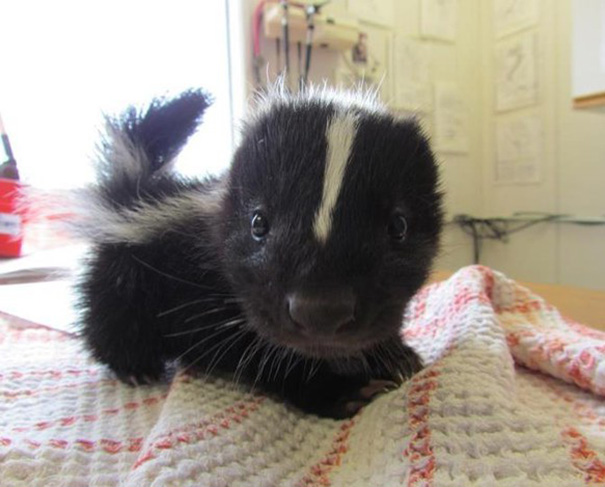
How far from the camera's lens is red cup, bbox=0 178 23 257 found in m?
1.54

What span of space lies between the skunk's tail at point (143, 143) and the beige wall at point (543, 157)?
4.35ft

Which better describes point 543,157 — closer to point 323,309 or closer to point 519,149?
point 519,149

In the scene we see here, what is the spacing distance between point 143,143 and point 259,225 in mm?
433

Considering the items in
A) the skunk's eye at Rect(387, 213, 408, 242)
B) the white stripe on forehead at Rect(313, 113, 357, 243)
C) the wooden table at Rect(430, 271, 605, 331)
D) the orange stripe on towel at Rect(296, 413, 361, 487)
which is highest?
the white stripe on forehead at Rect(313, 113, 357, 243)

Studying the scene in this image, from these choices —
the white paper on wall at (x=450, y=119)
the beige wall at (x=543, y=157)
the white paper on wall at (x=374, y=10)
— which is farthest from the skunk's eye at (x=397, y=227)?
the white paper on wall at (x=450, y=119)

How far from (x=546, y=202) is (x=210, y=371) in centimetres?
250

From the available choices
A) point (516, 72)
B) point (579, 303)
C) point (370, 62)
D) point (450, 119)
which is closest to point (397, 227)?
point (579, 303)

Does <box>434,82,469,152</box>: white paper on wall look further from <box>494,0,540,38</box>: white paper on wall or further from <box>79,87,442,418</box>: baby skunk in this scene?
<box>79,87,442,418</box>: baby skunk

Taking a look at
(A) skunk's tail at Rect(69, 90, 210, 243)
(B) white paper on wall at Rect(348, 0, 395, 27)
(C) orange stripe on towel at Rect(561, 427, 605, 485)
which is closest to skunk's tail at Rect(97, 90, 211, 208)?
(A) skunk's tail at Rect(69, 90, 210, 243)

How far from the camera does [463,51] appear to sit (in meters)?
3.12

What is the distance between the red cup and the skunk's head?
0.99 meters

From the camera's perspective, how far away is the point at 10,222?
1646mm

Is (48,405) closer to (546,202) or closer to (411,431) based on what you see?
(411,431)

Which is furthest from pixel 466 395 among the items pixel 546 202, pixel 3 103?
pixel 546 202
